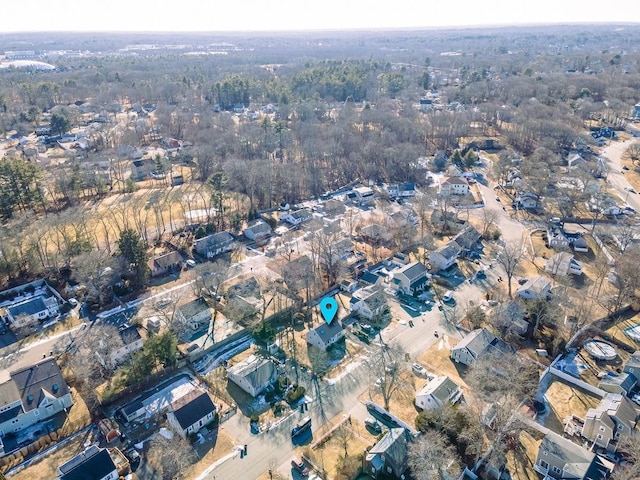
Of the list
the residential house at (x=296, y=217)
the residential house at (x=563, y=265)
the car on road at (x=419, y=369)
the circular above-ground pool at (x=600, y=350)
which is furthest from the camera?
the residential house at (x=296, y=217)

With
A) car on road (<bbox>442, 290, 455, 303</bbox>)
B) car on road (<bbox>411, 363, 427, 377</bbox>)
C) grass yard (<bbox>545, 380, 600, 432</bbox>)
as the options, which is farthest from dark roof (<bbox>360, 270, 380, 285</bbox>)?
grass yard (<bbox>545, 380, 600, 432</bbox>)

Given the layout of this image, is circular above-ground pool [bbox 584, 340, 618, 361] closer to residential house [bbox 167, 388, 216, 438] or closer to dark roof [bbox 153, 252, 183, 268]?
residential house [bbox 167, 388, 216, 438]

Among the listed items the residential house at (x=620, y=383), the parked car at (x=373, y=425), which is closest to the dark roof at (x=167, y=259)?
the parked car at (x=373, y=425)

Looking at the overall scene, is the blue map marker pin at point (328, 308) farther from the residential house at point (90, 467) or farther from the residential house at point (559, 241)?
the residential house at point (559, 241)

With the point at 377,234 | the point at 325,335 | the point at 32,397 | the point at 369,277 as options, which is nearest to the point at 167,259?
the point at 32,397

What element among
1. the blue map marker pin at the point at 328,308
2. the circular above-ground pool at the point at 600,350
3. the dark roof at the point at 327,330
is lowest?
the circular above-ground pool at the point at 600,350

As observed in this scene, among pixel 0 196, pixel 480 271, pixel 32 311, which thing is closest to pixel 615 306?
pixel 480 271

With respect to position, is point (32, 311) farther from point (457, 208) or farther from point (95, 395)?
point (457, 208)

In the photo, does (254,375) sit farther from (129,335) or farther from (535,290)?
(535,290)
